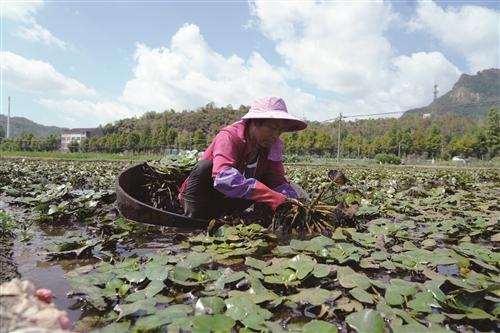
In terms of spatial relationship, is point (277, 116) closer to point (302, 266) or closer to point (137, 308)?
point (302, 266)

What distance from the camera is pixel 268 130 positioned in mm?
2768

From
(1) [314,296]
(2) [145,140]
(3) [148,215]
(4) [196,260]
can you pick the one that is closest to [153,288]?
(4) [196,260]

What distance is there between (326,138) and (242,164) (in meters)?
56.0

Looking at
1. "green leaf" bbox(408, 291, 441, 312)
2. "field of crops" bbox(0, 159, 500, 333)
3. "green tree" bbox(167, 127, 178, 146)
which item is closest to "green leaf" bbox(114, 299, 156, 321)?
"field of crops" bbox(0, 159, 500, 333)

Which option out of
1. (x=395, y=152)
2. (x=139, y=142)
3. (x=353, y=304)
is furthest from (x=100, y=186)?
(x=139, y=142)

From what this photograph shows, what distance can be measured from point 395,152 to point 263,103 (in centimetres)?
5860

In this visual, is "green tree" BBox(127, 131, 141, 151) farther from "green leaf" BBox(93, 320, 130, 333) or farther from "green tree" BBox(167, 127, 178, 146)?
"green leaf" BBox(93, 320, 130, 333)

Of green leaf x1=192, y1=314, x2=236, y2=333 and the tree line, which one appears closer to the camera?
green leaf x1=192, y1=314, x2=236, y2=333

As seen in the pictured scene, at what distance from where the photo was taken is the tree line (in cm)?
5132

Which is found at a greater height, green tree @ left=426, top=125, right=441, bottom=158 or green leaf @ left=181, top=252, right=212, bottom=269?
green tree @ left=426, top=125, right=441, bottom=158

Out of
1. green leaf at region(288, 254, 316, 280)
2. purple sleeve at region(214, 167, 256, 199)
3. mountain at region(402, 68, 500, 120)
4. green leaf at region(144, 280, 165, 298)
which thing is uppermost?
mountain at region(402, 68, 500, 120)

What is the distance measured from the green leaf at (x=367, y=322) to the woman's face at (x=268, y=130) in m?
1.69

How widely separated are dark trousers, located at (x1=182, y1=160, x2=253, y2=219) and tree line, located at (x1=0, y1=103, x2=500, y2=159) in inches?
1697

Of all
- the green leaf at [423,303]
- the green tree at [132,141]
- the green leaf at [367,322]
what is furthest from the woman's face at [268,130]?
the green tree at [132,141]
